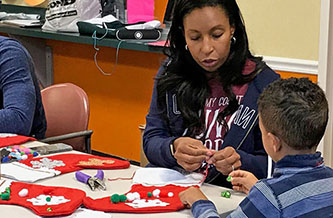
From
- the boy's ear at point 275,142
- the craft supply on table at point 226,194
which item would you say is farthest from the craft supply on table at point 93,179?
the boy's ear at point 275,142

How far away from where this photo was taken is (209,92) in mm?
2193

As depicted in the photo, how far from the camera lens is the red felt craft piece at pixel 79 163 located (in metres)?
2.01

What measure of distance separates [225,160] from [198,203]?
298mm

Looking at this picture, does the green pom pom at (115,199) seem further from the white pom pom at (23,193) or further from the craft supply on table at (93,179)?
the white pom pom at (23,193)

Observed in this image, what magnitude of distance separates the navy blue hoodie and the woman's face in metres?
Result: 0.15

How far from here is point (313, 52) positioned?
3.36m

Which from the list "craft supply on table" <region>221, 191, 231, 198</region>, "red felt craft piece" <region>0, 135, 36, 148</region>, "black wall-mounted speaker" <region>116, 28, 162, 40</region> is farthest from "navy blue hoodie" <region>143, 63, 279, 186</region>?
"black wall-mounted speaker" <region>116, 28, 162, 40</region>

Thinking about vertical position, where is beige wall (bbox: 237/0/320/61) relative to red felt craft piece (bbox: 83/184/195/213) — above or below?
above

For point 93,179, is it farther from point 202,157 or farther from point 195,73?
point 195,73

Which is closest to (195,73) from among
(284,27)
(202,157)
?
(202,157)

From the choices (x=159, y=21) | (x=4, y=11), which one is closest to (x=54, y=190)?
(x=159, y=21)

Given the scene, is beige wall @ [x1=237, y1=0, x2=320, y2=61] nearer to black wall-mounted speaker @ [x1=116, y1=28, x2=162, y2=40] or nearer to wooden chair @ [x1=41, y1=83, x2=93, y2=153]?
black wall-mounted speaker @ [x1=116, y1=28, x2=162, y2=40]

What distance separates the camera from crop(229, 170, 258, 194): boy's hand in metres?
1.79

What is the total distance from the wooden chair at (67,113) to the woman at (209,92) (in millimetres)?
697
